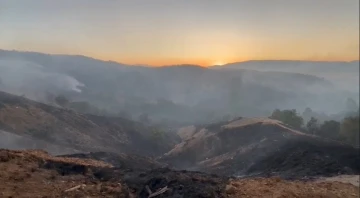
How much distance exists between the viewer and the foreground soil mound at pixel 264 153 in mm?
25750

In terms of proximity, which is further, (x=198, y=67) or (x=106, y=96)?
(x=198, y=67)

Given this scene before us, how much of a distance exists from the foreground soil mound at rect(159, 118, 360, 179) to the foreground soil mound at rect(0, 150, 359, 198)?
722 centimetres

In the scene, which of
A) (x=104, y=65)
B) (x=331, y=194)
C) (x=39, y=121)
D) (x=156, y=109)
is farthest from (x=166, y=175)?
(x=104, y=65)

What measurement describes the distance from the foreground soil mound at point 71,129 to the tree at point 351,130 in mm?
19972

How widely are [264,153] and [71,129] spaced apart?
2010 centimetres

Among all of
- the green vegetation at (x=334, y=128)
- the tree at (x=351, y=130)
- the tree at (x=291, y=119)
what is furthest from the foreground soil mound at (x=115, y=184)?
the tree at (x=291, y=119)

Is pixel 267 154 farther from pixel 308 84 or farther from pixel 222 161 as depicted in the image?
pixel 308 84

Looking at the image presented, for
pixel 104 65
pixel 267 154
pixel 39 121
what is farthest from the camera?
pixel 104 65

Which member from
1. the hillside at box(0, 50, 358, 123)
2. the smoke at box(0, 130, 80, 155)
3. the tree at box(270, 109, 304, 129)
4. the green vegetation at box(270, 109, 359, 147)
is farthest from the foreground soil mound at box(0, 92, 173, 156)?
the hillside at box(0, 50, 358, 123)

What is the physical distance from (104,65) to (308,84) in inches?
3178

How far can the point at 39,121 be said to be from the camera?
40.9 metres

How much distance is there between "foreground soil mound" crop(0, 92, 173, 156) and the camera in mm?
38531

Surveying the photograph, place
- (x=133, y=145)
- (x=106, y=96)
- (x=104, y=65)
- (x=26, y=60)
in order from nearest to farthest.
A: (x=133, y=145), (x=106, y=96), (x=26, y=60), (x=104, y=65)

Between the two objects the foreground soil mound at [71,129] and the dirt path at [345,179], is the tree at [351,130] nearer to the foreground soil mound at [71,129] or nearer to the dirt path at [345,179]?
the foreground soil mound at [71,129]
